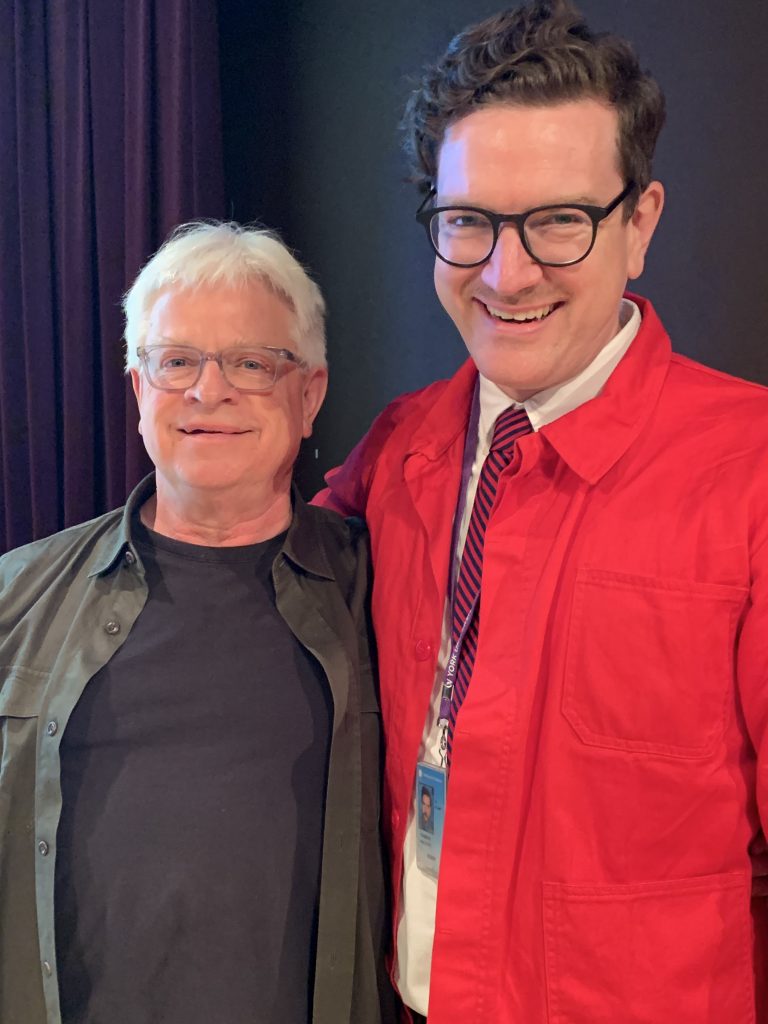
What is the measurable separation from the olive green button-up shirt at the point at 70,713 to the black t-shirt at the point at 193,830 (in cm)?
3

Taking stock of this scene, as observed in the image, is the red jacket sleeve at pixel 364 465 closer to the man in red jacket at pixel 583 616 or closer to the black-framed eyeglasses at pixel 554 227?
the man in red jacket at pixel 583 616

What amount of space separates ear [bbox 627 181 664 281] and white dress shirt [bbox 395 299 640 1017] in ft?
0.33

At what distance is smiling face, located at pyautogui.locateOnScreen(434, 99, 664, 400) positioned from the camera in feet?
3.55

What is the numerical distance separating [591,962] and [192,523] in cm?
89

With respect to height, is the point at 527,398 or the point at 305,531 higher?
the point at 527,398

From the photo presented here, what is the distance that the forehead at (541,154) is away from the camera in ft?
3.54

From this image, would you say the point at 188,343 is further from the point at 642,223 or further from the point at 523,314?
the point at 642,223

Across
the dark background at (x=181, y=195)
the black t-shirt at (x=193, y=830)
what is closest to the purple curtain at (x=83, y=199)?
the dark background at (x=181, y=195)

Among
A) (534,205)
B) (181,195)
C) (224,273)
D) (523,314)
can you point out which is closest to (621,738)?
(523,314)

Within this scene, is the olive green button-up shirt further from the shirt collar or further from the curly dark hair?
the curly dark hair

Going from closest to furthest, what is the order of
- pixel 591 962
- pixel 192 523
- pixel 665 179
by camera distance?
pixel 591 962, pixel 192 523, pixel 665 179

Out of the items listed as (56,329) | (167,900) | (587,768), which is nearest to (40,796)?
(167,900)

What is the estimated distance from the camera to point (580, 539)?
1110mm

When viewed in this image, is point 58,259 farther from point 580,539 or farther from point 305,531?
point 580,539
